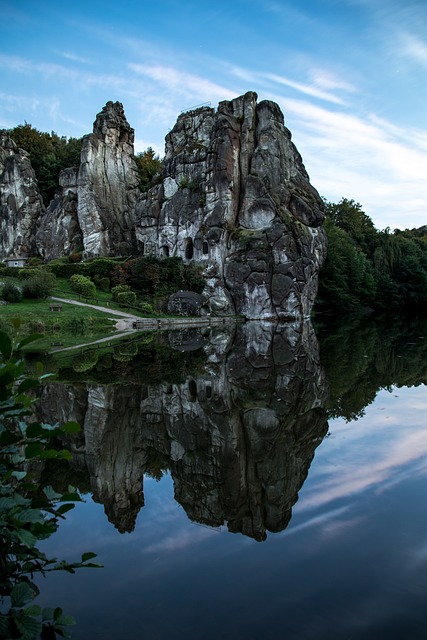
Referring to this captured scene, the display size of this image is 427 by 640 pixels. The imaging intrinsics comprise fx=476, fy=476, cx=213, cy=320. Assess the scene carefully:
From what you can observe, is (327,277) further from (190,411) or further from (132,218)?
(190,411)

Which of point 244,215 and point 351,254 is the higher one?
point 244,215

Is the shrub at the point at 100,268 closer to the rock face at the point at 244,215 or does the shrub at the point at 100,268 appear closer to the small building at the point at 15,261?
the rock face at the point at 244,215

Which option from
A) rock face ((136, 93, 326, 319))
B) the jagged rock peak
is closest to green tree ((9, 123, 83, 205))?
the jagged rock peak

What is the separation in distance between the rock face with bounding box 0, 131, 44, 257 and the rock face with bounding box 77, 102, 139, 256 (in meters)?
11.1

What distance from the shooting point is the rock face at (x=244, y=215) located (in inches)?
1909

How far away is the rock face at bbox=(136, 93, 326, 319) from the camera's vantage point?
159 feet

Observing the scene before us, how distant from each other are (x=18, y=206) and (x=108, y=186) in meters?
15.4

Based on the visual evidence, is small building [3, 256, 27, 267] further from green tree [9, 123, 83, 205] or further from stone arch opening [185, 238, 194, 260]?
stone arch opening [185, 238, 194, 260]

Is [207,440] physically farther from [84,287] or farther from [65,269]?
[65,269]

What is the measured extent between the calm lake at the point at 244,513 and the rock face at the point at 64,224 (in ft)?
181

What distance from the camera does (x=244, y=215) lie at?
51406 millimetres

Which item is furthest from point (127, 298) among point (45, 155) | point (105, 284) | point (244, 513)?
point (45, 155)

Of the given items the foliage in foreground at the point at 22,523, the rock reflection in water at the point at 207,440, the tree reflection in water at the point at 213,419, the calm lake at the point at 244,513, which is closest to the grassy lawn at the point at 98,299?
the tree reflection in water at the point at 213,419

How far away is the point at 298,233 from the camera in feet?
164
